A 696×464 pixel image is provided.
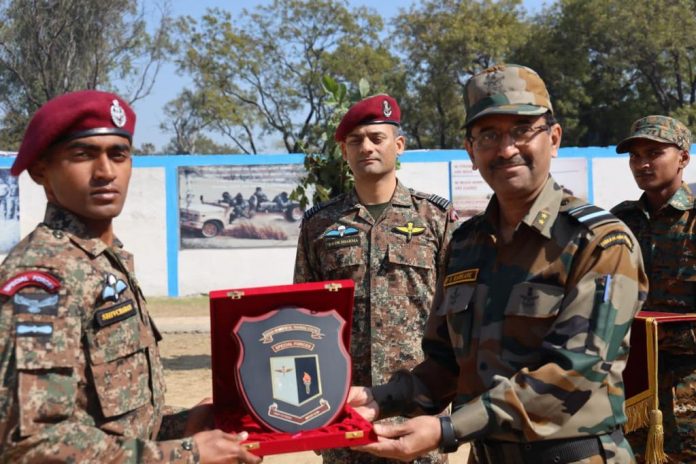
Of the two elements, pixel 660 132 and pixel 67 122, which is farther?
pixel 660 132

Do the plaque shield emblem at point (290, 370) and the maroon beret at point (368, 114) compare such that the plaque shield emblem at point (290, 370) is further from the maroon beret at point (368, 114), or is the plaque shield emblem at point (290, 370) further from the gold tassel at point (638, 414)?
the gold tassel at point (638, 414)

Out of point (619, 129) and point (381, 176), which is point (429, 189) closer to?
point (381, 176)

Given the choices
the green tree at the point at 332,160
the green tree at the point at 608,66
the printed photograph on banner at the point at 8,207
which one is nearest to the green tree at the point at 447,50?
the green tree at the point at 608,66

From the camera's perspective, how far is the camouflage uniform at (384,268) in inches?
144

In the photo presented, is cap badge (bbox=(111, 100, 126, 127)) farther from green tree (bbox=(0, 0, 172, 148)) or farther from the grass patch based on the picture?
green tree (bbox=(0, 0, 172, 148))

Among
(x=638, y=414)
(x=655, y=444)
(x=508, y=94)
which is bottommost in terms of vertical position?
(x=655, y=444)

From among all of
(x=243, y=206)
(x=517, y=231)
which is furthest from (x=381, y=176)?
(x=243, y=206)

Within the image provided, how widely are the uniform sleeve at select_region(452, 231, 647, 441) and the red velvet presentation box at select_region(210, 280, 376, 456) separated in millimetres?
409

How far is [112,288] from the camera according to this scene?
2.15 metres

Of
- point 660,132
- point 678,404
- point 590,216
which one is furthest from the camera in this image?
point 660,132

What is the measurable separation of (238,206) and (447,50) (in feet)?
59.5

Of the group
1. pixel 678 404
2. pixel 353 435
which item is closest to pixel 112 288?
pixel 353 435

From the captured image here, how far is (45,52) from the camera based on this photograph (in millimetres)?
28516

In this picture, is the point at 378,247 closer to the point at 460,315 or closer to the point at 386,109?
the point at 386,109
